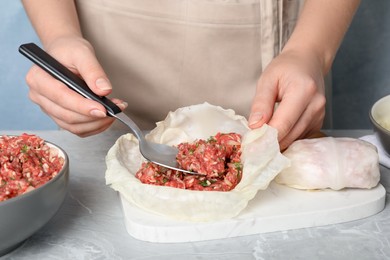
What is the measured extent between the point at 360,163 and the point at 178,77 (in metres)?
0.61

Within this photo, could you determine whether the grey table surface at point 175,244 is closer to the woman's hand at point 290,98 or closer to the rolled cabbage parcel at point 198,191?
the rolled cabbage parcel at point 198,191

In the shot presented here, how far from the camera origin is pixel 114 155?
4.25 feet

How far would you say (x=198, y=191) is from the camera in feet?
3.80

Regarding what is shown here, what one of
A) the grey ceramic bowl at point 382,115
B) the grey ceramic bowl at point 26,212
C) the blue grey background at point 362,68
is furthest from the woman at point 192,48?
the blue grey background at point 362,68

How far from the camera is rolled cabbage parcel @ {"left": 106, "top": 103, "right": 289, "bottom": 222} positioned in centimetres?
115

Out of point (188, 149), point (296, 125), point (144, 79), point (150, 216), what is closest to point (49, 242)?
point (150, 216)

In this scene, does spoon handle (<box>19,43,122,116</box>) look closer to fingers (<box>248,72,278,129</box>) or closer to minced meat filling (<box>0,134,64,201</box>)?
minced meat filling (<box>0,134,64,201</box>)

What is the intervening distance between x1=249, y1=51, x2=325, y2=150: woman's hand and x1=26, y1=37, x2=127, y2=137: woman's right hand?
284 millimetres

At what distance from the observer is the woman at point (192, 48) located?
1.37m

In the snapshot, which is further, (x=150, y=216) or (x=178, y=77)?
(x=178, y=77)

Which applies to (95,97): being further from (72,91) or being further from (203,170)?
(203,170)

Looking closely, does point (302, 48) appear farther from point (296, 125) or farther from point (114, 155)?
point (114, 155)

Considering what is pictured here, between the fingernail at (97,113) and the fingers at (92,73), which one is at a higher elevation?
the fingers at (92,73)

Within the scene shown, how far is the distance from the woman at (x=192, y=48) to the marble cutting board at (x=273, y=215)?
150 millimetres
